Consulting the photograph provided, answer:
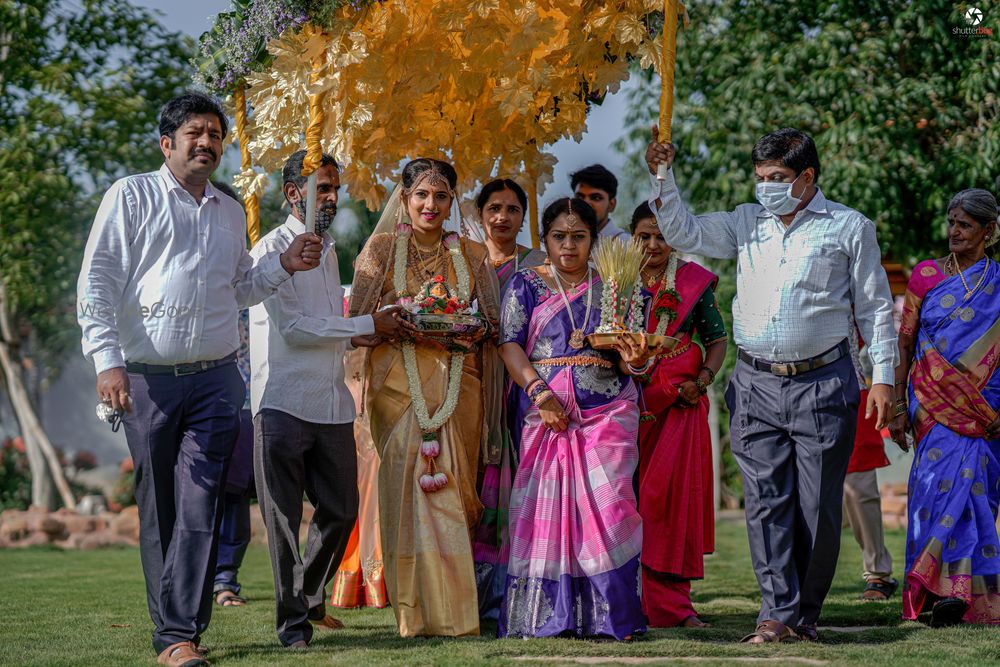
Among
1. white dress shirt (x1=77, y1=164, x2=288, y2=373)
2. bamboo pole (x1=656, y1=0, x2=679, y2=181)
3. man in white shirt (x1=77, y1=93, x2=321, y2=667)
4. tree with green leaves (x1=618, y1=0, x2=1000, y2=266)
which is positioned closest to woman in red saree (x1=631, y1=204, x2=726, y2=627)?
bamboo pole (x1=656, y1=0, x2=679, y2=181)

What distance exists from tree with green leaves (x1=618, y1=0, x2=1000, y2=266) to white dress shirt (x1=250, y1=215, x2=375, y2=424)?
19.0 feet

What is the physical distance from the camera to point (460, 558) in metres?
5.92

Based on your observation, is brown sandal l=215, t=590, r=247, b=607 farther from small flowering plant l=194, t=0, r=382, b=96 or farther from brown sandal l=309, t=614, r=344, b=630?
small flowering plant l=194, t=0, r=382, b=96

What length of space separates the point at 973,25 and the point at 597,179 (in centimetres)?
437

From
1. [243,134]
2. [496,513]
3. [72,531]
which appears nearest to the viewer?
[496,513]

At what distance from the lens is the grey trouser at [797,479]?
222 inches

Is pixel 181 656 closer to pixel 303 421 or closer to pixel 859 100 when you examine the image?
pixel 303 421

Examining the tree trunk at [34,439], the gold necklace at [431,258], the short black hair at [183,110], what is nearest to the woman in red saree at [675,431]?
the gold necklace at [431,258]

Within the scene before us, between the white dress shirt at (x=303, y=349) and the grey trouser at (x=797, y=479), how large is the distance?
6.29 ft

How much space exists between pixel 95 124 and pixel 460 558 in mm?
8764

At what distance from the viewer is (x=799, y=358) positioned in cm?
568

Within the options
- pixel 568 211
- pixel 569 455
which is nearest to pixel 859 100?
pixel 568 211

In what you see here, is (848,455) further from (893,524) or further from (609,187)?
(893,524)

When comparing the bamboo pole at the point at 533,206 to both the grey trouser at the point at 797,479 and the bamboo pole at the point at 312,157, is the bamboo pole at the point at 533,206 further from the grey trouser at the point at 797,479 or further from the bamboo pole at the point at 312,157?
the grey trouser at the point at 797,479
